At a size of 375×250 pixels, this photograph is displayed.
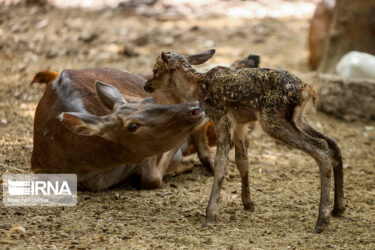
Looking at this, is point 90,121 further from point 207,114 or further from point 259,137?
point 259,137

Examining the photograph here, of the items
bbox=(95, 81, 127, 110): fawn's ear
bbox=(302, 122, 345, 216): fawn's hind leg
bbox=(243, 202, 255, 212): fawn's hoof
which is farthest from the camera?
bbox=(243, 202, 255, 212): fawn's hoof

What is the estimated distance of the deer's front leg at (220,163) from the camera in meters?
4.19

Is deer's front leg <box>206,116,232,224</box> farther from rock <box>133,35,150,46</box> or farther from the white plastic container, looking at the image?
rock <box>133,35,150,46</box>

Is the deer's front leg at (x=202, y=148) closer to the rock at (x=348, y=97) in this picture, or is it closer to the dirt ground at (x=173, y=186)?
the dirt ground at (x=173, y=186)

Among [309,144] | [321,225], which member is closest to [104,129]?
[309,144]

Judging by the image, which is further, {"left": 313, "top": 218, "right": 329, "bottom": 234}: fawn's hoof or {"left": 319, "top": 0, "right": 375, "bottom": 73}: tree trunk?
{"left": 319, "top": 0, "right": 375, "bottom": 73}: tree trunk

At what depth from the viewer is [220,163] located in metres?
4.21

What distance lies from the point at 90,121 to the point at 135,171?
1048 millimetres

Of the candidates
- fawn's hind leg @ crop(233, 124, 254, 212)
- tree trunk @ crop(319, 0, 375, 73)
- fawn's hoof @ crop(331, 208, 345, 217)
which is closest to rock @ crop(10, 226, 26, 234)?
fawn's hind leg @ crop(233, 124, 254, 212)

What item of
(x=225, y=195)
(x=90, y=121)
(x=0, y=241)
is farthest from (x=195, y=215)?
(x=0, y=241)

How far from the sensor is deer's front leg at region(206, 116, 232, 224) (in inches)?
165

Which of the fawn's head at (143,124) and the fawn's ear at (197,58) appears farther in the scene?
the fawn's ear at (197,58)

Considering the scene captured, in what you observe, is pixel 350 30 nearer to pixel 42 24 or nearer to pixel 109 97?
pixel 109 97

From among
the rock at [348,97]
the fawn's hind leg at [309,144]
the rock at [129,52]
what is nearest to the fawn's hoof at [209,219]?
the fawn's hind leg at [309,144]
